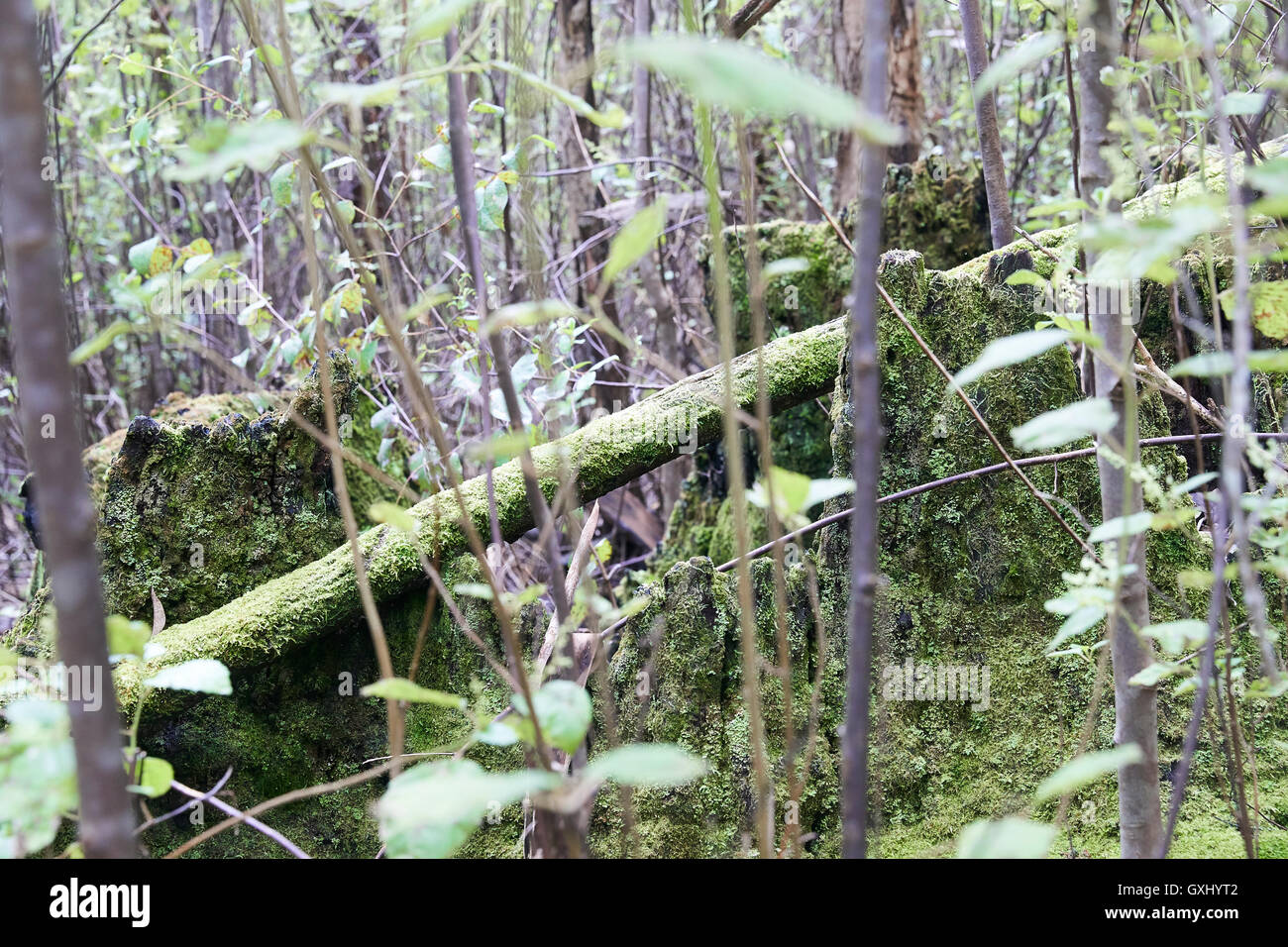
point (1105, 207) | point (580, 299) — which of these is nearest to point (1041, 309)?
point (1105, 207)

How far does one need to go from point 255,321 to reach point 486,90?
5.46 metres

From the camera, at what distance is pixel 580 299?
632cm

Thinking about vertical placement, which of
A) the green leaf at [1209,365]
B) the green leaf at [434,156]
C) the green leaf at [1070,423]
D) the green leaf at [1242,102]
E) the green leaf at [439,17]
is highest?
the green leaf at [434,156]

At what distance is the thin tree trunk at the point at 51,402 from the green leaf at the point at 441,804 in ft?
0.86

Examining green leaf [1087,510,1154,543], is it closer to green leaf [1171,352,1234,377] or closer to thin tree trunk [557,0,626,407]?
green leaf [1171,352,1234,377]

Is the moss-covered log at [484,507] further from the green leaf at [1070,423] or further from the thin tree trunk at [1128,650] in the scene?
the green leaf at [1070,423]

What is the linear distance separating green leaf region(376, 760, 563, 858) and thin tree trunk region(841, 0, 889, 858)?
1.01ft

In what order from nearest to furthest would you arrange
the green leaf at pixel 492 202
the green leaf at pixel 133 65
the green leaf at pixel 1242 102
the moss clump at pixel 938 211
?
the green leaf at pixel 1242 102 → the green leaf at pixel 492 202 → the green leaf at pixel 133 65 → the moss clump at pixel 938 211

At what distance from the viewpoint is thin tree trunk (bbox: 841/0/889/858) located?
855 mm

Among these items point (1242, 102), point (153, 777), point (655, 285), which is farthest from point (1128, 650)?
point (655, 285)

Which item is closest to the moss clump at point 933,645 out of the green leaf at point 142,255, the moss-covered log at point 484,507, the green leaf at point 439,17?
the moss-covered log at point 484,507

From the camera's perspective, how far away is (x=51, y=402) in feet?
2.50

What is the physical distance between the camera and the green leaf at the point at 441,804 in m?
0.72
